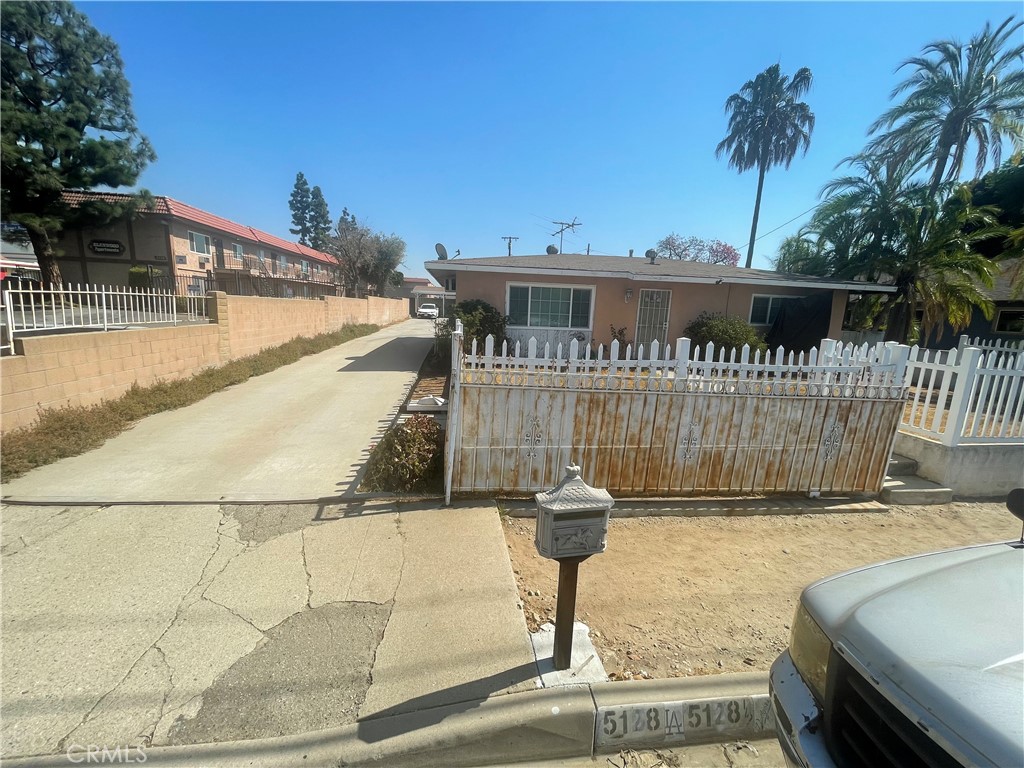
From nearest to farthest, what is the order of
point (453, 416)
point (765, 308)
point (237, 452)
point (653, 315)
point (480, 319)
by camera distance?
point (453, 416)
point (237, 452)
point (480, 319)
point (653, 315)
point (765, 308)

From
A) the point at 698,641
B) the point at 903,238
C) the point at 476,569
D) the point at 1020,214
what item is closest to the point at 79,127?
the point at 476,569

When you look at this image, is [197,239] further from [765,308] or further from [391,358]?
[765,308]

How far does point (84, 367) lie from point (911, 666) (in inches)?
338

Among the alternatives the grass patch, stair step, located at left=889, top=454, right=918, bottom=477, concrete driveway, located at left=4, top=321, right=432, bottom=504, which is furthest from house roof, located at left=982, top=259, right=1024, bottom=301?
the grass patch

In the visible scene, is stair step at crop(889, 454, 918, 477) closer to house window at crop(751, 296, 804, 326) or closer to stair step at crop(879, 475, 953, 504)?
stair step at crop(879, 475, 953, 504)

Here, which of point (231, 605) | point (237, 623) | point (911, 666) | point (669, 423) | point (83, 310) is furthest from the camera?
point (83, 310)

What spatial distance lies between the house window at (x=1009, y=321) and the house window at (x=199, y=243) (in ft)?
102

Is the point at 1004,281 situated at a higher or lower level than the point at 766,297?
higher

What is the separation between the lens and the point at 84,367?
5.95 meters

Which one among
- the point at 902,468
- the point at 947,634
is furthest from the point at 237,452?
the point at 902,468

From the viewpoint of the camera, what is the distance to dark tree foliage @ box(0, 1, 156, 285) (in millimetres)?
14484

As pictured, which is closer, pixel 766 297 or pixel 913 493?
pixel 913 493

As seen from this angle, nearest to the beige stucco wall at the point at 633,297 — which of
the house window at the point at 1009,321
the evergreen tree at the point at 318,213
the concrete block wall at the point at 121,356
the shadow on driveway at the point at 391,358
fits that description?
the shadow on driveway at the point at 391,358
